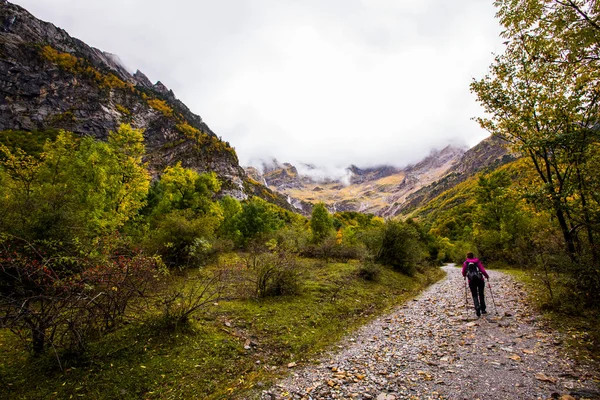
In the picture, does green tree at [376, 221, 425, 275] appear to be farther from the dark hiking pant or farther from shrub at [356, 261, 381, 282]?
the dark hiking pant

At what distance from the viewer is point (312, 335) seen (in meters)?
10.6

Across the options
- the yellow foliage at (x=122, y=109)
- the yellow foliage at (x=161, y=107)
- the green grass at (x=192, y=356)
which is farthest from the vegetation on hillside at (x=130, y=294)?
the yellow foliage at (x=161, y=107)

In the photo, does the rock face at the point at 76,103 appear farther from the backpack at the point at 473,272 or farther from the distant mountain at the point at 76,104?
the backpack at the point at 473,272

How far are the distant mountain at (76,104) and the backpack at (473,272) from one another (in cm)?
10598

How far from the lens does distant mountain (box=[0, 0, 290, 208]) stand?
3829 inches

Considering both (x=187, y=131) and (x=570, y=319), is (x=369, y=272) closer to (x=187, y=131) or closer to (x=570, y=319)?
(x=570, y=319)

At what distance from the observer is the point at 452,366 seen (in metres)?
7.01

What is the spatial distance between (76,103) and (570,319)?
499ft

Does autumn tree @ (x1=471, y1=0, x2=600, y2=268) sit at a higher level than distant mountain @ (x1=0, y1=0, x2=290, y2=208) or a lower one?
lower

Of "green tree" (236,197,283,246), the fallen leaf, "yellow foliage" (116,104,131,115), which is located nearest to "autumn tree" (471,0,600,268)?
the fallen leaf

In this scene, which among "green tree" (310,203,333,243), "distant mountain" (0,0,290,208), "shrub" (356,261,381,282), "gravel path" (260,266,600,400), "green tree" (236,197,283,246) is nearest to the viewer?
"gravel path" (260,266,600,400)

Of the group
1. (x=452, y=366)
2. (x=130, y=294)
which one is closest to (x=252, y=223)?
(x=130, y=294)

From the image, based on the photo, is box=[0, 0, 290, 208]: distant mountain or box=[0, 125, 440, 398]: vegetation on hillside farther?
box=[0, 0, 290, 208]: distant mountain

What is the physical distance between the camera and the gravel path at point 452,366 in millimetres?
5688
